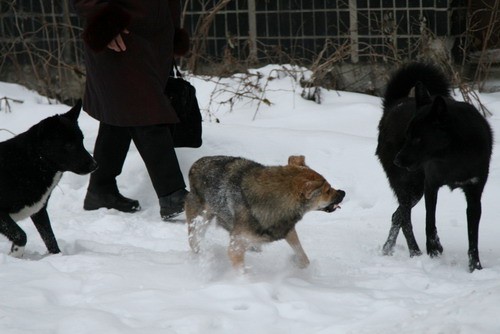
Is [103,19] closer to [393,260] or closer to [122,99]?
[122,99]

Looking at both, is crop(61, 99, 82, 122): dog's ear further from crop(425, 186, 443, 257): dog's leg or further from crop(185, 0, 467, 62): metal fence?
crop(185, 0, 467, 62): metal fence

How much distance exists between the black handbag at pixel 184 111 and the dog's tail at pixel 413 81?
1.65m

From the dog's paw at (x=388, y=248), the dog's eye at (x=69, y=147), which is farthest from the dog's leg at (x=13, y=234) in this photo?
the dog's paw at (x=388, y=248)

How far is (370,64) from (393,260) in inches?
192

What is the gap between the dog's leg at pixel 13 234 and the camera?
18.8 ft

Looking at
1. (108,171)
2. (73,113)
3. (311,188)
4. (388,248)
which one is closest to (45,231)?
(73,113)

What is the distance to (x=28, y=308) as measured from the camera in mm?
4621

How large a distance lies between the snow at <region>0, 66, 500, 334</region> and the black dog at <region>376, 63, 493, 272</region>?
0.99 feet

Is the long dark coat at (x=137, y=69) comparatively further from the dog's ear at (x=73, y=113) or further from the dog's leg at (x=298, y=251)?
the dog's leg at (x=298, y=251)

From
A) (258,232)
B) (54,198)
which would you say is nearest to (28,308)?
(258,232)

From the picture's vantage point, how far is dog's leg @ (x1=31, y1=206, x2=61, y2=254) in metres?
5.88

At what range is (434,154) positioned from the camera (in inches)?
209

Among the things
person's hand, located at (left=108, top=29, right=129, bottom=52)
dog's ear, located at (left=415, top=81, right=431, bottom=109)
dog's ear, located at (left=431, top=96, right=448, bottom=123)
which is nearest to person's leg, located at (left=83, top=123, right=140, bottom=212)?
person's hand, located at (left=108, top=29, right=129, bottom=52)

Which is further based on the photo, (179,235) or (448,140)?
(179,235)
